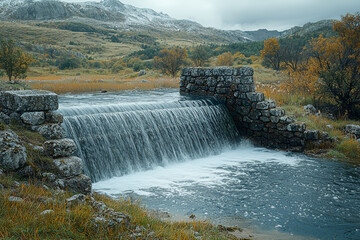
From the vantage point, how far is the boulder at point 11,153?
16.9ft

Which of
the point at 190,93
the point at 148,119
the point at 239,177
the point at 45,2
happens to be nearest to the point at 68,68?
the point at 190,93


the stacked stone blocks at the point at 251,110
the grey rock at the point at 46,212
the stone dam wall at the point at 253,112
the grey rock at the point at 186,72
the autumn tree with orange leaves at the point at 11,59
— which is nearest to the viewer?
the grey rock at the point at 46,212

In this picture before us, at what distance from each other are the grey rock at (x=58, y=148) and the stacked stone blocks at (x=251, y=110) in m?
9.57

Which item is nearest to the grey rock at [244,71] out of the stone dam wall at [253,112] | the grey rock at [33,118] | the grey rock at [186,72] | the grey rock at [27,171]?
the stone dam wall at [253,112]

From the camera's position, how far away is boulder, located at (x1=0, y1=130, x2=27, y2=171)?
16.9ft

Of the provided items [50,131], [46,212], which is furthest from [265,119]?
[46,212]

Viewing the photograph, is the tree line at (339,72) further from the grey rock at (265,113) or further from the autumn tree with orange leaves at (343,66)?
the grey rock at (265,113)

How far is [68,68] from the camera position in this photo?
45094mm

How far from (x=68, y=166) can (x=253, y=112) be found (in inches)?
393

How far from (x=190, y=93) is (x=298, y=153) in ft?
23.5

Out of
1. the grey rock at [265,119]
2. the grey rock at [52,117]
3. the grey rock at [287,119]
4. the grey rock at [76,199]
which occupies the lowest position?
the grey rock at [265,119]

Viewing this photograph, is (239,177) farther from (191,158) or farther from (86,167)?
(86,167)

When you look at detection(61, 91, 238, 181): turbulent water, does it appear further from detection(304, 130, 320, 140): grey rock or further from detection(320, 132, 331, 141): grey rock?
detection(320, 132, 331, 141): grey rock

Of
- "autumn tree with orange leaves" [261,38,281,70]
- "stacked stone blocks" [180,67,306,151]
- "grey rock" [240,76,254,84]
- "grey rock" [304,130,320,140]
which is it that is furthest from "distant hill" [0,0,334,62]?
"grey rock" [304,130,320,140]
